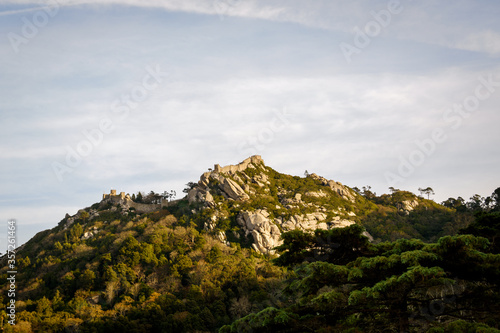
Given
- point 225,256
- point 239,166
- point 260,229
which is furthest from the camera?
point 239,166

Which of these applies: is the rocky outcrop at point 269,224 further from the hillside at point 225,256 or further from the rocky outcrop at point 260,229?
the hillside at point 225,256

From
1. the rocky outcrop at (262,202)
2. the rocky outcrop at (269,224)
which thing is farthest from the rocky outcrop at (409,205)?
the rocky outcrop at (269,224)

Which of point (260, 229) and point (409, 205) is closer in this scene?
point (260, 229)

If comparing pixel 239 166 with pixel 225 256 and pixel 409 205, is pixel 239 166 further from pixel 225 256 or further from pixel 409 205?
pixel 409 205

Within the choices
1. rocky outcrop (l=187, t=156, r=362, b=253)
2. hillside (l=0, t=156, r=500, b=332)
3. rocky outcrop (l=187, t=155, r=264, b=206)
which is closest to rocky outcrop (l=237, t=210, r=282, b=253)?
rocky outcrop (l=187, t=156, r=362, b=253)

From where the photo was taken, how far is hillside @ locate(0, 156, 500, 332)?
40.7 ft

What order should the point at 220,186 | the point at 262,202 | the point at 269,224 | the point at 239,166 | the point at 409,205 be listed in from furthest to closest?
the point at 409,205, the point at 239,166, the point at 220,186, the point at 262,202, the point at 269,224

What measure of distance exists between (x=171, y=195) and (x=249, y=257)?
3449 centimetres

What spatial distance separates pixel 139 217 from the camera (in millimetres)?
76750

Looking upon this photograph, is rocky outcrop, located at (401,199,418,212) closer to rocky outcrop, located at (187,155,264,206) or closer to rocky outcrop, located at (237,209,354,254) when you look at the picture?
rocky outcrop, located at (237,209,354,254)

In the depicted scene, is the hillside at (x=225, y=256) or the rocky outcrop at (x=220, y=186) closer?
the hillside at (x=225, y=256)

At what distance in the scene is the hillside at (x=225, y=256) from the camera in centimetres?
1241

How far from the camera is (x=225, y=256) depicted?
194ft

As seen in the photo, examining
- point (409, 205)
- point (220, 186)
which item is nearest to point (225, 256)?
point (220, 186)
